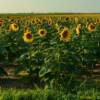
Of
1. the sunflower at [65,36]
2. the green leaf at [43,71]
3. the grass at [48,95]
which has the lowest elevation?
the grass at [48,95]

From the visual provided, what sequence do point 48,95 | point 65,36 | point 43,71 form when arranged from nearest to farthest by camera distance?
1. point 48,95
2. point 43,71
3. point 65,36

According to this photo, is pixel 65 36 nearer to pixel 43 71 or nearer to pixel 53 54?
pixel 53 54

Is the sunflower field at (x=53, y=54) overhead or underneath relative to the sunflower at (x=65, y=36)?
underneath

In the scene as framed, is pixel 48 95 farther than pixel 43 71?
No

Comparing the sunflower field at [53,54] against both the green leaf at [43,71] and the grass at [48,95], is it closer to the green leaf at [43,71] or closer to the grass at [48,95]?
the green leaf at [43,71]

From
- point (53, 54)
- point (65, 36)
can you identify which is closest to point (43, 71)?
point (53, 54)

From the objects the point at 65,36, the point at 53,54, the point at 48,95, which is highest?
the point at 65,36

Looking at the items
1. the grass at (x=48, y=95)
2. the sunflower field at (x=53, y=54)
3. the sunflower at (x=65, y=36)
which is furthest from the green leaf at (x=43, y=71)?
the sunflower at (x=65, y=36)

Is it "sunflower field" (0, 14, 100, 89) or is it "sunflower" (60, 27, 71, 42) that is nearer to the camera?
"sunflower field" (0, 14, 100, 89)

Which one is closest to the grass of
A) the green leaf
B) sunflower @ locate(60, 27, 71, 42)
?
the green leaf

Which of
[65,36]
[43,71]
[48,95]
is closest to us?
[48,95]

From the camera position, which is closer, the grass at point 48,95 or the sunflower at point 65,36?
the grass at point 48,95

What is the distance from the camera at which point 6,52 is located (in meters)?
8.95

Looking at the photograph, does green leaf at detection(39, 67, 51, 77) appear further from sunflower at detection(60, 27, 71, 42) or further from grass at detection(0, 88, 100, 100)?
sunflower at detection(60, 27, 71, 42)
